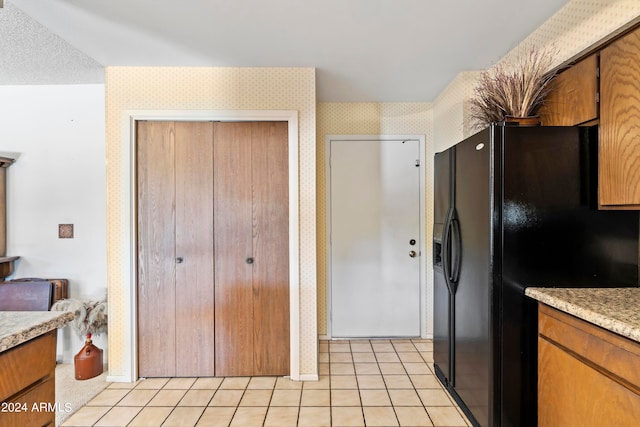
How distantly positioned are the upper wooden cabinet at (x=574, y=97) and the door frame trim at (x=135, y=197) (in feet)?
5.20

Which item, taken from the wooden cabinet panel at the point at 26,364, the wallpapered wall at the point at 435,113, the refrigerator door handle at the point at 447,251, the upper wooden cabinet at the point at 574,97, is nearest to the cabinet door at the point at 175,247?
the wallpapered wall at the point at 435,113

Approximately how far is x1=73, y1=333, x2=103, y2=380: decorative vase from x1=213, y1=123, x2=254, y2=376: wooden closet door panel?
88 centimetres

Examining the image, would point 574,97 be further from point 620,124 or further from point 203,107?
point 203,107

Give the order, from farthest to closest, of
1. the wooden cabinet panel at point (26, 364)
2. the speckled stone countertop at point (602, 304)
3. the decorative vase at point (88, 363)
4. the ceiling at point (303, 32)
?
the decorative vase at point (88, 363) < the ceiling at point (303, 32) < the speckled stone countertop at point (602, 304) < the wooden cabinet panel at point (26, 364)

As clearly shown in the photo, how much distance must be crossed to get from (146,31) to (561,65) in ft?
7.73

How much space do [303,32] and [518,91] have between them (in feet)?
4.10

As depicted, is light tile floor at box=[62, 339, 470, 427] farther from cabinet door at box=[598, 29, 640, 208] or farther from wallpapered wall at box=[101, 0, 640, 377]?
cabinet door at box=[598, 29, 640, 208]

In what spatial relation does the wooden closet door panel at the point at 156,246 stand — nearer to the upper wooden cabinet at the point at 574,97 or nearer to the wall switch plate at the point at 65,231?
the wall switch plate at the point at 65,231

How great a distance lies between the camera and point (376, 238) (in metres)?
3.27

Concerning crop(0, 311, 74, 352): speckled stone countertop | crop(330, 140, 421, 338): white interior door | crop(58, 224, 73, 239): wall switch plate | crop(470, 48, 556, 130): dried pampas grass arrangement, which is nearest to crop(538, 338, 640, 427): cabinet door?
crop(470, 48, 556, 130): dried pampas grass arrangement

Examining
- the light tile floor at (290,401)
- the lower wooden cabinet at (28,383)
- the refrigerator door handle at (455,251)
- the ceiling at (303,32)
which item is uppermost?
A: the ceiling at (303,32)

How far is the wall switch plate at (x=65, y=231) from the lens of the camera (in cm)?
287

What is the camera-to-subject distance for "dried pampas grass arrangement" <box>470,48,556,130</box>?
1.79 m

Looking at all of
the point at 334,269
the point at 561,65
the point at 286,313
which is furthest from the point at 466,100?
the point at 286,313
